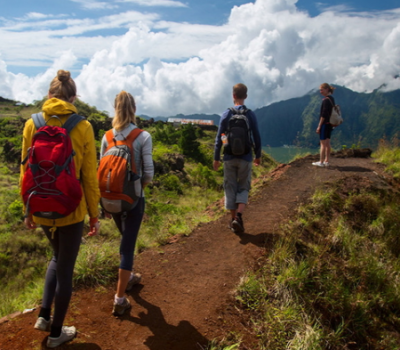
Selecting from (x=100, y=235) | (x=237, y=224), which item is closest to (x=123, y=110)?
(x=237, y=224)

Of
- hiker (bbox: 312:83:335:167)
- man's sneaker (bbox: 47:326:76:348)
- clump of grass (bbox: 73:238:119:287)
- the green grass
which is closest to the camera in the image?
man's sneaker (bbox: 47:326:76:348)

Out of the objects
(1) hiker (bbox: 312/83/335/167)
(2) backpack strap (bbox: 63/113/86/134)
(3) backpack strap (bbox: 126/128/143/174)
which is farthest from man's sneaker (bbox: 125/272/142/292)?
(1) hiker (bbox: 312/83/335/167)

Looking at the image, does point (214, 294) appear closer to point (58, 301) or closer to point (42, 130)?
point (58, 301)

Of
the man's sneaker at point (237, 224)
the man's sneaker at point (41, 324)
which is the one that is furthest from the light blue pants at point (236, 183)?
the man's sneaker at point (41, 324)

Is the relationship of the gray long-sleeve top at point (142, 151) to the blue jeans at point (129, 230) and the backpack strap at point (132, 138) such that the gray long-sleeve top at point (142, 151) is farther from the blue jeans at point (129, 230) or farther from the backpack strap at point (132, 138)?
the blue jeans at point (129, 230)

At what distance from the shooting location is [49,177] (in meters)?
2.28

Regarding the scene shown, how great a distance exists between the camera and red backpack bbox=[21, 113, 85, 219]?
2277 mm

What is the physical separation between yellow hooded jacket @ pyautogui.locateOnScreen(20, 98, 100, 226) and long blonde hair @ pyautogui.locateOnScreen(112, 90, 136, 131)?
464 millimetres

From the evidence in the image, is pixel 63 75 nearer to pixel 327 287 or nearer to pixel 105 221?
pixel 327 287

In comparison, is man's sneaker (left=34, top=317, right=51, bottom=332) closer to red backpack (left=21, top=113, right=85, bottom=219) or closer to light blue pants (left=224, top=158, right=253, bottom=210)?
red backpack (left=21, top=113, right=85, bottom=219)

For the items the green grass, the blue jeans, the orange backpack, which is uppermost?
the orange backpack

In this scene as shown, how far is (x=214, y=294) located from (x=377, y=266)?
2587 millimetres

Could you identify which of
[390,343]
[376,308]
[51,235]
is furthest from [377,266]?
[51,235]

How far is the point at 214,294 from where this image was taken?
3639 mm
